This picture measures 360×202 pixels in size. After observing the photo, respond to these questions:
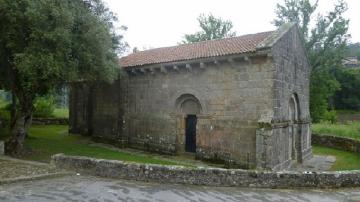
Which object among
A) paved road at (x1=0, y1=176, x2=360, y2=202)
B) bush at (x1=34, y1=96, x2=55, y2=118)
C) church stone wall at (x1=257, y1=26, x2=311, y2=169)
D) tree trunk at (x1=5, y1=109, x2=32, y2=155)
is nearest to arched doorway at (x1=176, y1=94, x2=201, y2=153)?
church stone wall at (x1=257, y1=26, x2=311, y2=169)

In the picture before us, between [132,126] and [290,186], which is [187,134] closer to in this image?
[132,126]

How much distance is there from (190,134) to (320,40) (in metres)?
27.1

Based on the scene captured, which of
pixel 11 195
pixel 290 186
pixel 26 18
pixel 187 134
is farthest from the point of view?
pixel 187 134

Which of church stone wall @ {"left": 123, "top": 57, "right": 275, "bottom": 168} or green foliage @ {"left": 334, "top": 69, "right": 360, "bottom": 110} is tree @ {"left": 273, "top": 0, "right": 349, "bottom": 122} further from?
church stone wall @ {"left": 123, "top": 57, "right": 275, "bottom": 168}

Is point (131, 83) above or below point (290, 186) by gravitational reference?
above

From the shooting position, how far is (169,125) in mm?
20578

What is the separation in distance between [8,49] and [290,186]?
41.5 feet

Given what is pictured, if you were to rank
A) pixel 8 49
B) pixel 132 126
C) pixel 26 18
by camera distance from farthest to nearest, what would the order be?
pixel 132 126 < pixel 8 49 < pixel 26 18

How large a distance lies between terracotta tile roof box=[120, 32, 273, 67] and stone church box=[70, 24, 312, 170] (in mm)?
73

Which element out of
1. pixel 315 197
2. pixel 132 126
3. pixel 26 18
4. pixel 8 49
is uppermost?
pixel 26 18

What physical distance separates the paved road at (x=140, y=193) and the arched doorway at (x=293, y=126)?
8932mm

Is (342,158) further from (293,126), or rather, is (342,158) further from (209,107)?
(209,107)

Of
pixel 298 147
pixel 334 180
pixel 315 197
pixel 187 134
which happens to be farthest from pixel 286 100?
pixel 315 197

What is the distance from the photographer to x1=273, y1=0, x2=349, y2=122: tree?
132ft
